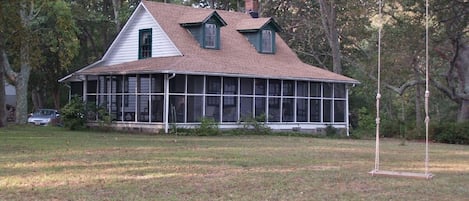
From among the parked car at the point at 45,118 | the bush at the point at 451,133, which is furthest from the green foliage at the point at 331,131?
the parked car at the point at 45,118

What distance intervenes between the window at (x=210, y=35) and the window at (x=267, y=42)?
3342 millimetres

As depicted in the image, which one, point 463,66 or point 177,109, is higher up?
point 463,66

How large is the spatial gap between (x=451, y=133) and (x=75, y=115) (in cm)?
1710

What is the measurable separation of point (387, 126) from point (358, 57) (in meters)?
9.53

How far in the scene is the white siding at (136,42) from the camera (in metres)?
28.6

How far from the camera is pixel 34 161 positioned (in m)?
13.7

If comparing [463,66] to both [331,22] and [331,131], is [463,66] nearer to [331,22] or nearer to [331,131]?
[331,131]

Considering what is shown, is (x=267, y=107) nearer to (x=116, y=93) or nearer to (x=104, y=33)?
(x=116, y=93)

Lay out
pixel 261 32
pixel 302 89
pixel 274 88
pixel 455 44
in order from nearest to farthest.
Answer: pixel 455 44 < pixel 274 88 < pixel 302 89 < pixel 261 32

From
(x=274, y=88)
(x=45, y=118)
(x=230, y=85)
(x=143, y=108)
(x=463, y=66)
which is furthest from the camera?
(x=45, y=118)

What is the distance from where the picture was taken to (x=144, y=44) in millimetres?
29703

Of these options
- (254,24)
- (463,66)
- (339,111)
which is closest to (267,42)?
(254,24)

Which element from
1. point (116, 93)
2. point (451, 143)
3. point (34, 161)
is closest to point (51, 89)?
point (116, 93)

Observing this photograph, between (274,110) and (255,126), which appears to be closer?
(255,126)
